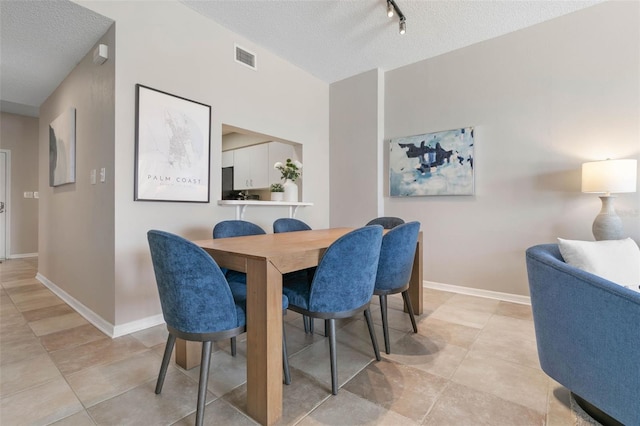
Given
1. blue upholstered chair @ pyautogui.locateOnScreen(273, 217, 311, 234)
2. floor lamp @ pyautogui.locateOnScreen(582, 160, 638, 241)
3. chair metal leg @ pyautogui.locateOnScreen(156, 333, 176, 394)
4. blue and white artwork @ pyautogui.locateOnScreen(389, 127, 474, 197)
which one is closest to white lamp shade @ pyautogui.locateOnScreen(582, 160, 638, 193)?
floor lamp @ pyautogui.locateOnScreen(582, 160, 638, 241)

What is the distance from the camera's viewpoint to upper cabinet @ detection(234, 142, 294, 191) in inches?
176

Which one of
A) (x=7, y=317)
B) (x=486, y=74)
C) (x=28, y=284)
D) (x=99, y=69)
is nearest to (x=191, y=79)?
(x=99, y=69)

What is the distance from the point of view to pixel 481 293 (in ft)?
10.7

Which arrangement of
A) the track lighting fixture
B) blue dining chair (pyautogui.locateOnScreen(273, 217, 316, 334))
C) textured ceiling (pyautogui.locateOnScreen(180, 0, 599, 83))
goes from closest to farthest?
blue dining chair (pyautogui.locateOnScreen(273, 217, 316, 334)) < the track lighting fixture < textured ceiling (pyautogui.locateOnScreen(180, 0, 599, 83))

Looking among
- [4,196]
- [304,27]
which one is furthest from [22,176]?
[304,27]

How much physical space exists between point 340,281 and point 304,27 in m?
2.70

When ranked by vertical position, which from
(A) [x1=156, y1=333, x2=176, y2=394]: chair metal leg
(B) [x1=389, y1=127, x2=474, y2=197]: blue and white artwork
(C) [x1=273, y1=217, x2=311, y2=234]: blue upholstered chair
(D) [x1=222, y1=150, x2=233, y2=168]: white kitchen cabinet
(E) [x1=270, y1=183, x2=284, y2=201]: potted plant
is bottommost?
(A) [x1=156, y1=333, x2=176, y2=394]: chair metal leg

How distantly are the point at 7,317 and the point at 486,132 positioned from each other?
4884 millimetres

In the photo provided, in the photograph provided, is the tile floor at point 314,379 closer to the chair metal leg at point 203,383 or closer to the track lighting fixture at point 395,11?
the chair metal leg at point 203,383

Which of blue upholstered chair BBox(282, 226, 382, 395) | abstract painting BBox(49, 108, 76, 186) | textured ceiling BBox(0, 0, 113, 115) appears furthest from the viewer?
abstract painting BBox(49, 108, 76, 186)

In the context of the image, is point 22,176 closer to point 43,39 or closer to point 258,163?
point 43,39

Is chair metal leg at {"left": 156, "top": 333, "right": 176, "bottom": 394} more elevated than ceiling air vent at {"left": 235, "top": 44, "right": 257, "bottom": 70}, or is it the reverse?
ceiling air vent at {"left": 235, "top": 44, "right": 257, "bottom": 70}

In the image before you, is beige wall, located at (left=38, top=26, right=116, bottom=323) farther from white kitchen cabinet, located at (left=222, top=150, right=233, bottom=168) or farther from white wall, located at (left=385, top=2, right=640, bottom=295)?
white wall, located at (left=385, top=2, right=640, bottom=295)

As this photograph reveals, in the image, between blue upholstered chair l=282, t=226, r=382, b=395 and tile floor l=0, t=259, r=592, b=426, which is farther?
blue upholstered chair l=282, t=226, r=382, b=395
